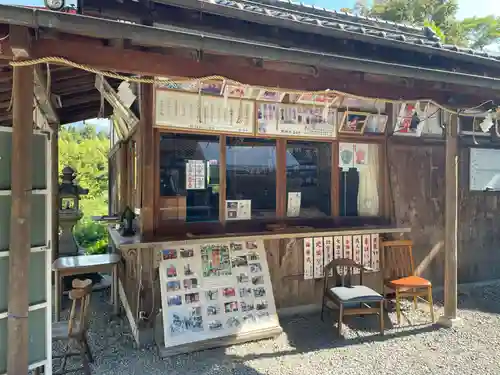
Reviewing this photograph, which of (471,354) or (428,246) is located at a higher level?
(428,246)

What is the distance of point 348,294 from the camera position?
4180 mm

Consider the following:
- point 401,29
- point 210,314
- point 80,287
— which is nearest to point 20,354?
point 80,287

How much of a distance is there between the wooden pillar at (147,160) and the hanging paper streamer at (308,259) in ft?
6.37

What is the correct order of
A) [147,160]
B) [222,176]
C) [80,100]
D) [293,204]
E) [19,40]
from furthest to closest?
[80,100]
[293,204]
[222,176]
[147,160]
[19,40]

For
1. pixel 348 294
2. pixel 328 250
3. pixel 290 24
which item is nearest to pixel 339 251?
pixel 328 250

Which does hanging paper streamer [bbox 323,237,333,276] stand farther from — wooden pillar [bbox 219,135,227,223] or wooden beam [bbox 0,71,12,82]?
wooden beam [bbox 0,71,12,82]

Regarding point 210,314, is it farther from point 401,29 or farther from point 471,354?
point 401,29

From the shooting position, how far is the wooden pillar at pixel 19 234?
2420 mm

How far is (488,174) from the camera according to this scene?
19.7 feet

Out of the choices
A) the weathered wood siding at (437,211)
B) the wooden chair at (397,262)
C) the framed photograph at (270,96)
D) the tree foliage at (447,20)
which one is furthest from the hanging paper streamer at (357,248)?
the tree foliage at (447,20)

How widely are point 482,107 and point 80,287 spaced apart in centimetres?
488

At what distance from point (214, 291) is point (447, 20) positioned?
1306 cm

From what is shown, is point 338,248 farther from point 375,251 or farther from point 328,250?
point 375,251

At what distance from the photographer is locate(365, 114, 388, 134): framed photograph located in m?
4.99
